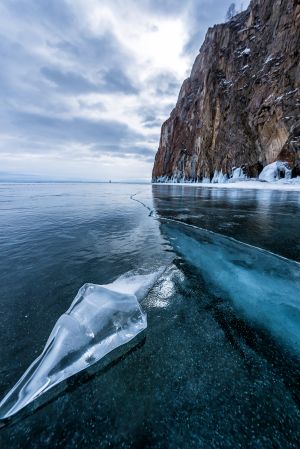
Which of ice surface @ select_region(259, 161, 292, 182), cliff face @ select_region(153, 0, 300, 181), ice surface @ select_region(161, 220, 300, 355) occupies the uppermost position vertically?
cliff face @ select_region(153, 0, 300, 181)

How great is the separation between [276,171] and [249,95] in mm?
20445

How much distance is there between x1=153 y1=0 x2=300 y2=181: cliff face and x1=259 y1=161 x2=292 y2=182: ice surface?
37.4 inches

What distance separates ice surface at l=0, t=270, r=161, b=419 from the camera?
177 cm

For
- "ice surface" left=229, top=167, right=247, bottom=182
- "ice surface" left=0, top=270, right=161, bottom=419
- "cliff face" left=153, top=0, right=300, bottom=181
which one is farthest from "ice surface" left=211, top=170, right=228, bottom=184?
"ice surface" left=0, top=270, right=161, bottom=419

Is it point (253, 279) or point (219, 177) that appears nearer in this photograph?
point (253, 279)

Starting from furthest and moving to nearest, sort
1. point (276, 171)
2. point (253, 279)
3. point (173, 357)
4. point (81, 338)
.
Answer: point (276, 171)
point (253, 279)
point (81, 338)
point (173, 357)

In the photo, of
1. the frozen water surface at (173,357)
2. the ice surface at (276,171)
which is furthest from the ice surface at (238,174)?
the frozen water surface at (173,357)

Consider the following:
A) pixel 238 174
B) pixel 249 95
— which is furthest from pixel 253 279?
pixel 249 95

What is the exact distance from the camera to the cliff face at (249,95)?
118ft

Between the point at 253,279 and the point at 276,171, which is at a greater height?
the point at 276,171

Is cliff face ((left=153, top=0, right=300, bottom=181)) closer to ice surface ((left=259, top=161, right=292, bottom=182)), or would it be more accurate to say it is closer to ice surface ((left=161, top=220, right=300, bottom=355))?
ice surface ((left=259, top=161, right=292, bottom=182))

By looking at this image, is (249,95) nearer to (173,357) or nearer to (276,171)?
(276,171)

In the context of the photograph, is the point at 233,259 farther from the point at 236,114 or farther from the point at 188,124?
the point at 188,124

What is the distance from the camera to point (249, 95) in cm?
4466
